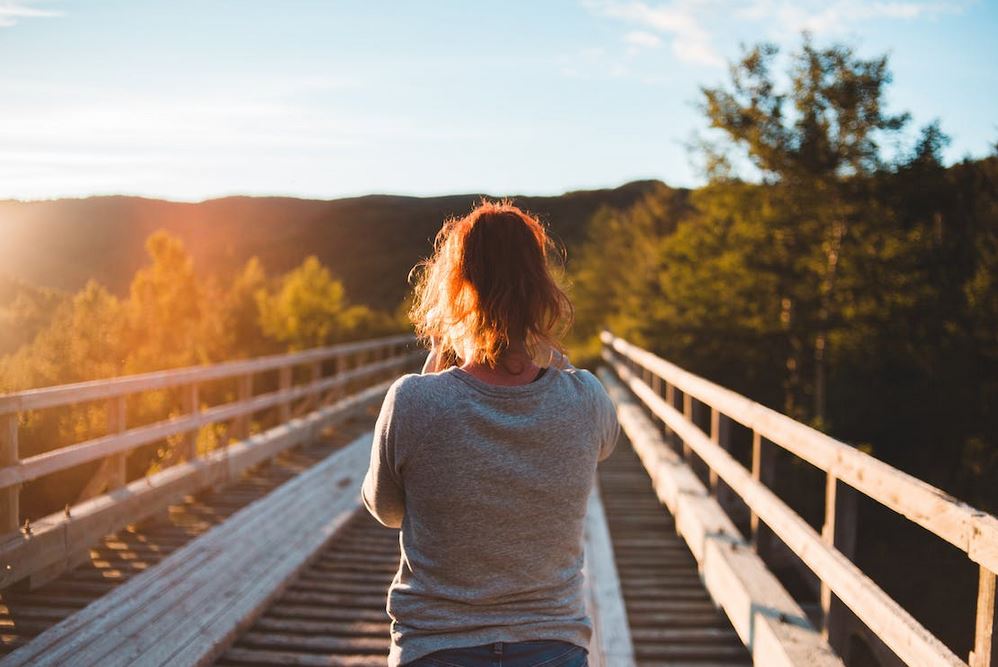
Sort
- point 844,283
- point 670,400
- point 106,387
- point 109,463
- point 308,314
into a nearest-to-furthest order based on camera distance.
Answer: point 106,387, point 109,463, point 670,400, point 844,283, point 308,314

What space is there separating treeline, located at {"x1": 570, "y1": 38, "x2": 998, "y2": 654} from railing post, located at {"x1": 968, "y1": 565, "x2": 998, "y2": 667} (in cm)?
1776

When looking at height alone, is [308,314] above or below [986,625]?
below

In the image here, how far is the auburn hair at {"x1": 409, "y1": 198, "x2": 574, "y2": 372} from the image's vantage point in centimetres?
186

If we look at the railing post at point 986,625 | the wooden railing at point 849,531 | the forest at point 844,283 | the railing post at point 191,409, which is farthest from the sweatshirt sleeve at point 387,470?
the forest at point 844,283

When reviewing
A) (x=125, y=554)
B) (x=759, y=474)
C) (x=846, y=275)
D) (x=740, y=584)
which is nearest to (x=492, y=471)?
(x=740, y=584)

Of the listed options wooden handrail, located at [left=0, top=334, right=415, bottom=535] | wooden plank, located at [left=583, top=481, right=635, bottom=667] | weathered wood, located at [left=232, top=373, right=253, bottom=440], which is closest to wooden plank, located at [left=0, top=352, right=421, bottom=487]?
wooden handrail, located at [left=0, top=334, right=415, bottom=535]

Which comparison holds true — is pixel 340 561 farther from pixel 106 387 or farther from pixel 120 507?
pixel 106 387

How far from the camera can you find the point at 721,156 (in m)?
22.5

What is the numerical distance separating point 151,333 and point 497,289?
21.3 meters

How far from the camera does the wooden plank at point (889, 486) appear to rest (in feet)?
5.78

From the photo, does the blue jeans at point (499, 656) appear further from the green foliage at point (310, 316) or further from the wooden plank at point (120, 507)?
the green foliage at point (310, 316)

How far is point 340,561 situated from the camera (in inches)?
203

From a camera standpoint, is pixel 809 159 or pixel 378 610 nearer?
pixel 378 610

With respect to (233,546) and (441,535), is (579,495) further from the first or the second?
(233,546)
